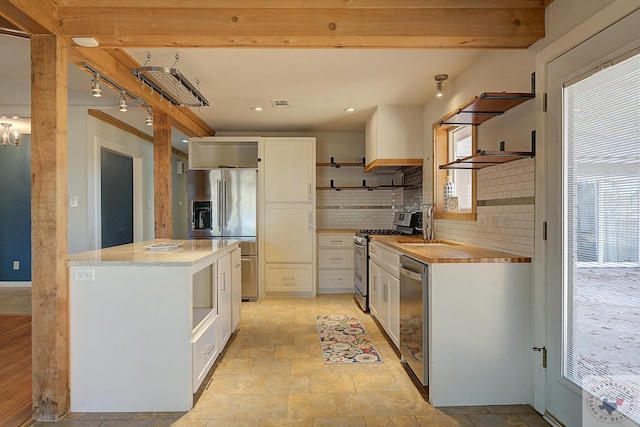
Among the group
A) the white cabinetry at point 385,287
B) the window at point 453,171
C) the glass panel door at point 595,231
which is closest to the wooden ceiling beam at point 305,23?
the glass panel door at point 595,231

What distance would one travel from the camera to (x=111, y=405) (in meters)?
2.23

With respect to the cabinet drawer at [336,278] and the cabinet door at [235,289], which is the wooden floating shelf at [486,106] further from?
the cabinet drawer at [336,278]

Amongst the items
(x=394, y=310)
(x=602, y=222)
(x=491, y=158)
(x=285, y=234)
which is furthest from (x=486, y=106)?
(x=285, y=234)

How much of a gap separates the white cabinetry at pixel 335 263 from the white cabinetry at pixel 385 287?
118 centimetres

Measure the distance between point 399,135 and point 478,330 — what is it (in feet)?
8.79

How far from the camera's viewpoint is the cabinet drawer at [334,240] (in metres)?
5.33

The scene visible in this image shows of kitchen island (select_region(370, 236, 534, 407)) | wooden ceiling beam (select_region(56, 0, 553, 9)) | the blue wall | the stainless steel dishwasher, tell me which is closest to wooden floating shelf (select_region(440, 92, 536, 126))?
wooden ceiling beam (select_region(56, 0, 553, 9))

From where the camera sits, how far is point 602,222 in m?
1.80

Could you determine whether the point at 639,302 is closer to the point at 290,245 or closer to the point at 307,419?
the point at 307,419

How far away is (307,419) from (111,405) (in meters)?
1.15

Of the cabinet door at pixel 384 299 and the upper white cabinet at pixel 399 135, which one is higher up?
the upper white cabinet at pixel 399 135

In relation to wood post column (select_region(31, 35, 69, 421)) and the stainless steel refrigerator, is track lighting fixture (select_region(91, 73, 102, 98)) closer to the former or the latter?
wood post column (select_region(31, 35, 69, 421))

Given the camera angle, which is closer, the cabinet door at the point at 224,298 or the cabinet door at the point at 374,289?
the cabinet door at the point at 224,298

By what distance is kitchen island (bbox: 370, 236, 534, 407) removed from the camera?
230 centimetres
